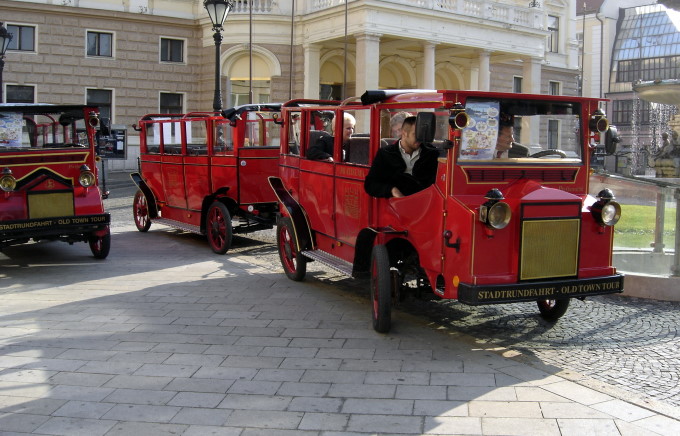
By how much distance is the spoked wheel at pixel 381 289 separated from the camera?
6.60 m

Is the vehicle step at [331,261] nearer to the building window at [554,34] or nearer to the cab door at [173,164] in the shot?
the cab door at [173,164]

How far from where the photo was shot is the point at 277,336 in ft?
22.1

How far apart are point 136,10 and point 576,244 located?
28745mm

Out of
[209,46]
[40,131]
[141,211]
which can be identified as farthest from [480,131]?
[209,46]

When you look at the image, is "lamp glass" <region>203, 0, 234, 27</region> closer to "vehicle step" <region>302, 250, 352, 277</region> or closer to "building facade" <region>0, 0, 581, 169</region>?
"vehicle step" <region>302, 250, 352, 277</region>

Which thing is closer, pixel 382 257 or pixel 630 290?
pixel 382 257

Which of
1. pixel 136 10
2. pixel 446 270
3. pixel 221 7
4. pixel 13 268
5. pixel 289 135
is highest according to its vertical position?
pixel 136 10

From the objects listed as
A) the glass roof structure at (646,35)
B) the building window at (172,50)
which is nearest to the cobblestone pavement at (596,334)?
the building window at (172,50)

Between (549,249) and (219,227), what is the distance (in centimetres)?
665

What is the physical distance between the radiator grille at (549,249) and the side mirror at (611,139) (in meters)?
1.12

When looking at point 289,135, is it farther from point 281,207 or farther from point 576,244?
point 576,244

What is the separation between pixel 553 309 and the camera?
7246 mm

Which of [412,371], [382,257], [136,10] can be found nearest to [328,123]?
[382,257]

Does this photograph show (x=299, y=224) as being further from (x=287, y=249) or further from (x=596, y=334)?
(x=596, y=334)
